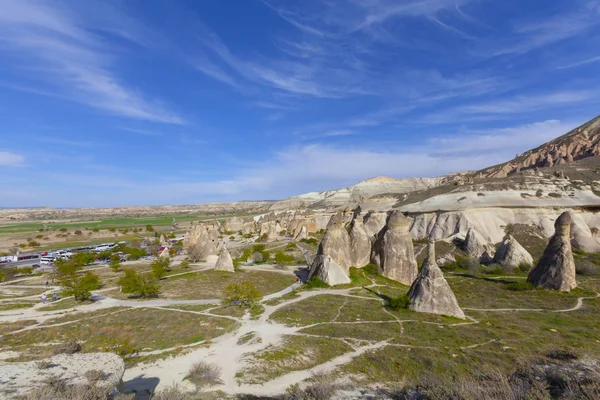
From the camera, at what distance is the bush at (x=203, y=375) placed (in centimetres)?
1147

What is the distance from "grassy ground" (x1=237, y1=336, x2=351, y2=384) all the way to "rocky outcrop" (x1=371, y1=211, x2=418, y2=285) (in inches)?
644

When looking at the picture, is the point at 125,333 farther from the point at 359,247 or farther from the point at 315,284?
the point at 359,247

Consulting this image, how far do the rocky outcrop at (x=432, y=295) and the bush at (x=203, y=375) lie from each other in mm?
12771

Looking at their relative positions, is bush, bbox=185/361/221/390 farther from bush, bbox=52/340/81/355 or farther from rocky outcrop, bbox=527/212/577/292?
rocky outcrop, bbox=527/212/577/292

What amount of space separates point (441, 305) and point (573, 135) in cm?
10085

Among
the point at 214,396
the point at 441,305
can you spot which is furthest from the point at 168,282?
the point at 441,305

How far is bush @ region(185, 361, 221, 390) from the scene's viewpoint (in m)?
11.5

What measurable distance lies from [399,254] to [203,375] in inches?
883

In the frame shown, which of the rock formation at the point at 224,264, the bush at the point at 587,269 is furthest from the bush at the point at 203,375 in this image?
the bush at the point at 587,269

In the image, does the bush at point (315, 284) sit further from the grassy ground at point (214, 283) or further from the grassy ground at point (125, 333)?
the grassy ground at point (125, 333)

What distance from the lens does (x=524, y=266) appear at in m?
33.9

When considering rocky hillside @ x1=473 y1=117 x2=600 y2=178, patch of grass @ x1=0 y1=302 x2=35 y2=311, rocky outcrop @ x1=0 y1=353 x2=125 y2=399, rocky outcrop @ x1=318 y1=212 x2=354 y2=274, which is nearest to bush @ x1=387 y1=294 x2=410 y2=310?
rocky outcrop @ x1=318 y1=212 x2=354 y2=274

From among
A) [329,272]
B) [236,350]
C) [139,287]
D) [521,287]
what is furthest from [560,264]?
[139,287]

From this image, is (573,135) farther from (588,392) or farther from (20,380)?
(20,380)
